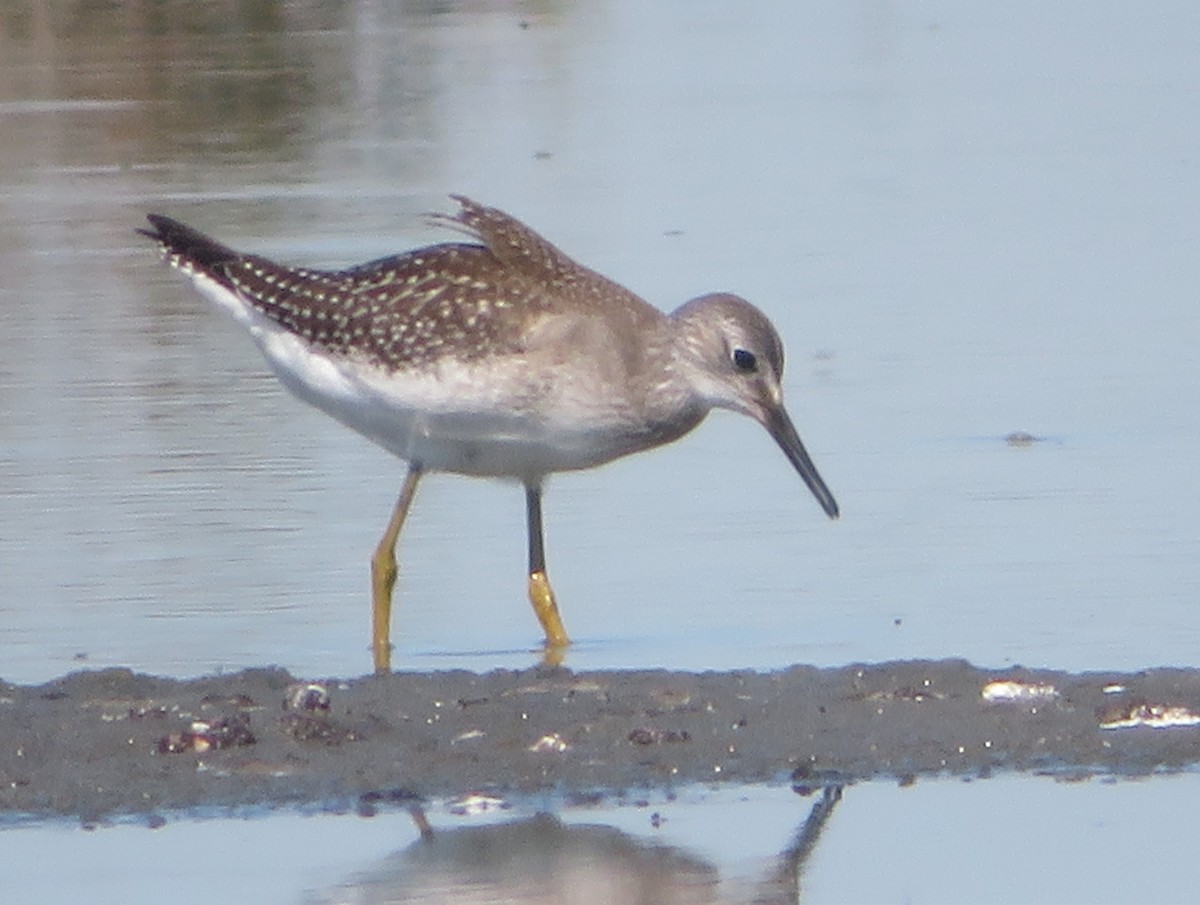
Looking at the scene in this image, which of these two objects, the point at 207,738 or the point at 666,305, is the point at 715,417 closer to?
the point at 666,305

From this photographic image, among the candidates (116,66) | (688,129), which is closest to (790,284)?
(688,129)

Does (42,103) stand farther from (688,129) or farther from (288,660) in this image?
(288,660)

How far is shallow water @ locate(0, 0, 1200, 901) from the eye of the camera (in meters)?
7.83

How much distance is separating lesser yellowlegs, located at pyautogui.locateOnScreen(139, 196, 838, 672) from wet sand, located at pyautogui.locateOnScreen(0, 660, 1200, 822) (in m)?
0.92

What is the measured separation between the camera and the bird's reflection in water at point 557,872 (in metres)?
5.79

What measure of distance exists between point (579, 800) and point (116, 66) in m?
12.6

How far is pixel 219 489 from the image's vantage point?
9250mm

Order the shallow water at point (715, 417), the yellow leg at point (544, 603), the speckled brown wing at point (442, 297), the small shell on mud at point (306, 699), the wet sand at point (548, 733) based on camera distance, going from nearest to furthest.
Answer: the wet sand at point (548, 733) → the small shell on mud at point (306, 699) → the shallow water at point (715, 417) → the yellow leg at point (544, 603) → the speckled brown wing at point (442, 297)

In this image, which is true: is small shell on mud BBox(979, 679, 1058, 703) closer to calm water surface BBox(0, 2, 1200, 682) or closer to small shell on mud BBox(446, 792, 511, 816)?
calm water surface BBox(0, 2, 1200, 682)

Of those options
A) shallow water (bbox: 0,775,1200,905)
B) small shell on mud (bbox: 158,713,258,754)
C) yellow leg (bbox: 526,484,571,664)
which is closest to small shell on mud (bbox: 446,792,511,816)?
shallow water (bbox: 0,775,1200,905)

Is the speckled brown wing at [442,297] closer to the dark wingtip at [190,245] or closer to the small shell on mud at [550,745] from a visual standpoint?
the dark wingtip at [190,245]

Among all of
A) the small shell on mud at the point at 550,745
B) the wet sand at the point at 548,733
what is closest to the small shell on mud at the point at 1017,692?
the wet sand at the point at 548,733

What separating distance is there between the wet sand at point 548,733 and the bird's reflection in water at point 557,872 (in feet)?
1.09

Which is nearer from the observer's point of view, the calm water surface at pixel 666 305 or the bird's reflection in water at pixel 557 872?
the bird's reflection in water at pixel 557 872
